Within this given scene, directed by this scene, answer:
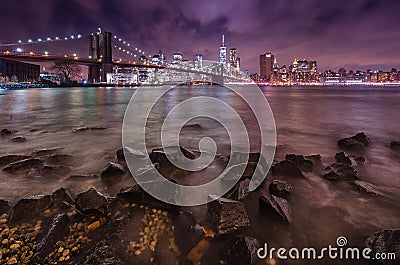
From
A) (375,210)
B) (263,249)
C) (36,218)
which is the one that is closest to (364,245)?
(375,210)

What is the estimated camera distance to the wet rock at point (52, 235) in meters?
2.49

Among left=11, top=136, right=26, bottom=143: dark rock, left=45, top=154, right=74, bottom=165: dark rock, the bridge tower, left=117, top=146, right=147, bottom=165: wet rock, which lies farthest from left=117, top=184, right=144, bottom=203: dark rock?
the bridge tower

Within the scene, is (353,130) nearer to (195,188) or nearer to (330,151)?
(330,151)

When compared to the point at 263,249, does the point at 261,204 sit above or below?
above

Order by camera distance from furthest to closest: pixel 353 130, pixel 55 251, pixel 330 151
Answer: pixel 353 130 → pixel 330 151 → pixel 55 251

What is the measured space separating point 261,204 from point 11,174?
4458 millimetres

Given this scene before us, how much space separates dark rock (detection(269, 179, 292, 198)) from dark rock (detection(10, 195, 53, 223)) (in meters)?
3.32

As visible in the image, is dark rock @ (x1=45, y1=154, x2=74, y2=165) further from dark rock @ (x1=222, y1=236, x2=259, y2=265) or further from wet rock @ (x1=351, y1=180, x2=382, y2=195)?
→ wet rock @ (x1=351, y1=180, x2=382, y2=195)

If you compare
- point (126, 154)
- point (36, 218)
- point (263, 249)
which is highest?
point (126, 154)

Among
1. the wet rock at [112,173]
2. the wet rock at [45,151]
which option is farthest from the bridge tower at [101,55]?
the wet rock at [112,173]

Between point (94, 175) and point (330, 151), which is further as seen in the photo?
point (330, 151)

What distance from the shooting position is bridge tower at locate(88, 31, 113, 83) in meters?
69.5

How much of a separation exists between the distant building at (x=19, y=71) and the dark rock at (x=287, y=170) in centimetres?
9103

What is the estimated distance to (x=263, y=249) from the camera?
2.72 metres
